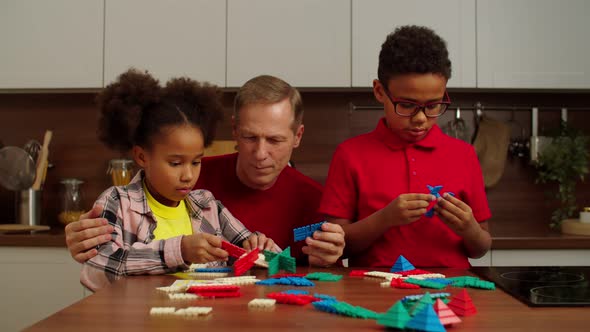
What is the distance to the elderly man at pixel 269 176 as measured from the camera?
1.64 m

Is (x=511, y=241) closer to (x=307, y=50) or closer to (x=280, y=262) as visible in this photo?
(x=307, y=50)

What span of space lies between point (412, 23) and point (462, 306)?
2.07 m

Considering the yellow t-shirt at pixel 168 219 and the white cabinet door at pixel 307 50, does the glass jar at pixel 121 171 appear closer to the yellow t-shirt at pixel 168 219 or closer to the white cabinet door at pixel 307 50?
the white cabinet door at pixel 307 50

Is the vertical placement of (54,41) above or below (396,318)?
above

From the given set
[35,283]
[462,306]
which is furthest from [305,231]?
[35,283]

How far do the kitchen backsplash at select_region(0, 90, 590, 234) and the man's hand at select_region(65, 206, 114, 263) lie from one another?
1811 mm

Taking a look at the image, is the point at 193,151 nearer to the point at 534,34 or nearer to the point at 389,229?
the point at 389,229

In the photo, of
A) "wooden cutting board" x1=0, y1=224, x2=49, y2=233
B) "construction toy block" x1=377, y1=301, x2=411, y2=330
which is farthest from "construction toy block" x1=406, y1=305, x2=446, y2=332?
"wooden cutting board" x1=0, y1=224, x2=49, y2=233

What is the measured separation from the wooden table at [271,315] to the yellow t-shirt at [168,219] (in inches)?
14.6

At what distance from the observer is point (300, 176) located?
6.40 ft

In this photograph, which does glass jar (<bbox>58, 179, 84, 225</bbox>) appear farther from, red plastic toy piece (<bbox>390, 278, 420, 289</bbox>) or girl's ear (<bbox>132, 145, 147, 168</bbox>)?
red plastic toy piece (<bbox>390, 278, 420, 289</bbox>)

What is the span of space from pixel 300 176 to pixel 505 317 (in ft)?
3.62

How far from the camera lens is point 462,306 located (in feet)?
2.95

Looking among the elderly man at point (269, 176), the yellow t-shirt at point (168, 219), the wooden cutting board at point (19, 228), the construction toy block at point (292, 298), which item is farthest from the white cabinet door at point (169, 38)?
the construction toy block at point (292, 298)
